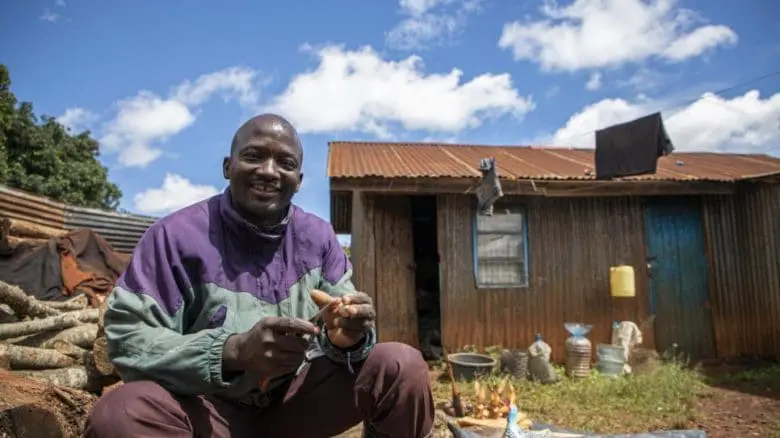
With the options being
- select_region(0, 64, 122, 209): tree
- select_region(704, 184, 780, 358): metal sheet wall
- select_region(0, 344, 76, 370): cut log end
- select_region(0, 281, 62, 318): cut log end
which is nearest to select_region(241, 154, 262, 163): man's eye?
select_region(0, 344, 76, 370): cut log end

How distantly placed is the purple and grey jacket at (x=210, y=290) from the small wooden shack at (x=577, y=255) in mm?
5374

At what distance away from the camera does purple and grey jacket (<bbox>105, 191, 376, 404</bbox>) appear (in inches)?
62.1

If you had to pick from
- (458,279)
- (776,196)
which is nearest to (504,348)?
(458,279)

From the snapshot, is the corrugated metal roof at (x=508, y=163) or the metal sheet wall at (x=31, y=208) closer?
the corrugated metal roof at (x=508, y=163)

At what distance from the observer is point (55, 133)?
55.1 feet

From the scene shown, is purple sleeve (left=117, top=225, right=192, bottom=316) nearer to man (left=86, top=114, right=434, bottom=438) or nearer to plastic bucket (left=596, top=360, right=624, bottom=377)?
man (left=86, top=114, right=434, bottom=438)

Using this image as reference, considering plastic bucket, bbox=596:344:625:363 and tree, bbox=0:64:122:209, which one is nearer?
plastic bucket, bbox=596:344:625:363

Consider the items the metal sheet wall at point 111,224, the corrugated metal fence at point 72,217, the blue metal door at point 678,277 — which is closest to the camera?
the blue metal door at point 678,277

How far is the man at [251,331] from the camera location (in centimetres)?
154

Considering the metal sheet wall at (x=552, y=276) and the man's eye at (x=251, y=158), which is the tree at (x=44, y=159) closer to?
the metal sheet wall at (x=552, y=276)

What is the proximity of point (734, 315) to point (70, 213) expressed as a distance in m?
13.0

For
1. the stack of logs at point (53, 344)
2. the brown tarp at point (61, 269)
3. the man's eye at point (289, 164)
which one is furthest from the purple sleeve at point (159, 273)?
the brown tarp at point (61, 269)

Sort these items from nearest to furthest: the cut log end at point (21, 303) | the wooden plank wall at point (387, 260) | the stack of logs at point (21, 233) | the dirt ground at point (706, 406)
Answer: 1. the dirt ground at point (706, 406)
2. the cut log end at point (21, 303)
3. the stack of logs at point (21, 233)
4. the wooden plank wall at point (387, 260)

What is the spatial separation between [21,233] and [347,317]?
9.43m
